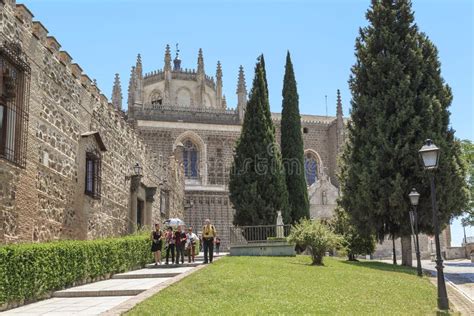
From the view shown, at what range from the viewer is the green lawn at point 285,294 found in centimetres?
841

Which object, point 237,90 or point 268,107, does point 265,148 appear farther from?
point 237,90

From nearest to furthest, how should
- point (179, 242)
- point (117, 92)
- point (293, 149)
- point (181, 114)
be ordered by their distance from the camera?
point (179, 242) < point (293, 149) < point (181, 114) < point (117, 92)

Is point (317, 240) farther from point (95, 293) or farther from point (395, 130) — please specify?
point (95, 293)

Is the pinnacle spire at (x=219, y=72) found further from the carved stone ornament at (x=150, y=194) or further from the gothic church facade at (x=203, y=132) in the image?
the carved stone ornament at (x=150, y=194)

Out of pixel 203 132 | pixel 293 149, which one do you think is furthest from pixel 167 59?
pixel 293 149

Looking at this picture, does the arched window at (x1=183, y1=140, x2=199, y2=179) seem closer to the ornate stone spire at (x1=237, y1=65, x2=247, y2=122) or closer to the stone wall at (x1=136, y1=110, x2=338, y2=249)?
the stone wall at (x1=136, y1=110, x2=338, y2=249)

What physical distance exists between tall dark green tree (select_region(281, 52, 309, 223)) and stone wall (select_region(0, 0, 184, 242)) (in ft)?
45.2

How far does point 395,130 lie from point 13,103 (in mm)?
15611

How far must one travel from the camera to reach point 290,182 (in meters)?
30.3

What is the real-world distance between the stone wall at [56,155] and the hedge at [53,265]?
2.06ft

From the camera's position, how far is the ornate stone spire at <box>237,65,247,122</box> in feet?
155

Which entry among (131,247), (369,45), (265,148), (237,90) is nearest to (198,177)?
(237,90)

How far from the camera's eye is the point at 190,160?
45.8 metres

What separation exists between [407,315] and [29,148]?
24.3ft
